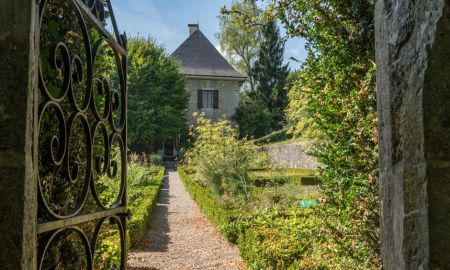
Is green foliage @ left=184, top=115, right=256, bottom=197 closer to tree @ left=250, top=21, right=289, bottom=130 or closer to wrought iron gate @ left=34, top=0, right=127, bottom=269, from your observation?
wrought iron gate @ left=34, top=0, right=127, bottom=269

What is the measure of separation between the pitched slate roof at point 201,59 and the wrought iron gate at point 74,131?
28.5 m

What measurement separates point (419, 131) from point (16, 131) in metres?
0.94

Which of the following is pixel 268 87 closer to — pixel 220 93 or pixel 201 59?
pixel 220 93

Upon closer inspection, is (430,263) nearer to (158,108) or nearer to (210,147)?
(210,147)

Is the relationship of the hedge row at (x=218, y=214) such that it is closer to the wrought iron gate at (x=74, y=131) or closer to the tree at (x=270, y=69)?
the wrought iron gate at (x=74, y=131)

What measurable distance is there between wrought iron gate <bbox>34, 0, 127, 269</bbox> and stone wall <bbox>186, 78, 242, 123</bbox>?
92.0 feet

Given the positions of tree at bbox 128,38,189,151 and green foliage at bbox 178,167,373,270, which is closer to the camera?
green foliage at bbox 178,167,373,270

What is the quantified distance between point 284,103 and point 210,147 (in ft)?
69.9

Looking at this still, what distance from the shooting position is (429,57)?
1010 mm

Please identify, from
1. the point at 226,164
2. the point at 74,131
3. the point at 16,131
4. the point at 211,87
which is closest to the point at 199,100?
the point at 211,87

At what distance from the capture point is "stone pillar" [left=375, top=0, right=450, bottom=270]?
990 millimetres

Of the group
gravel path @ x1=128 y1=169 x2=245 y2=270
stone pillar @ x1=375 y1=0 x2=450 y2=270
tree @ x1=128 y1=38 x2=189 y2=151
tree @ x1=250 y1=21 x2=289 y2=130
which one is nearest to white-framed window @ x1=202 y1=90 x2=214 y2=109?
tree @ x1=128 y1=38 x2=189 y2=151

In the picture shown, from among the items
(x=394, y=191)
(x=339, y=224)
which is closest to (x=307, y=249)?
(x=339, y=224)

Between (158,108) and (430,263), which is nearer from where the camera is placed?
(430,263)
